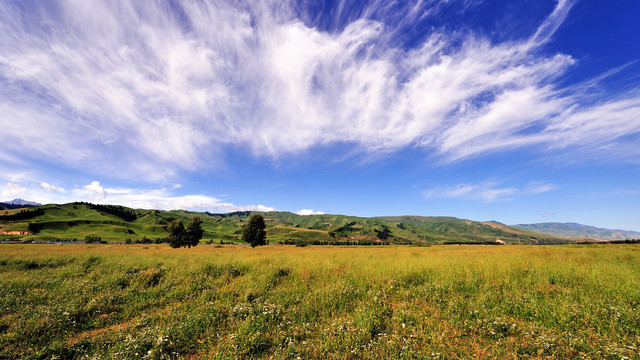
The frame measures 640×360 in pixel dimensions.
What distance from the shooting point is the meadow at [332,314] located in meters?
5.30

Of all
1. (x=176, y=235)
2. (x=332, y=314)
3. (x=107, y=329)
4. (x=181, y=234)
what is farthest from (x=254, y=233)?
(x=332, y=314)

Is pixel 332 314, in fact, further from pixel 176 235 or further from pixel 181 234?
pixel 176 235

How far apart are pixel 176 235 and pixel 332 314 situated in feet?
176

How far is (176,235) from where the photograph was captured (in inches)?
1950

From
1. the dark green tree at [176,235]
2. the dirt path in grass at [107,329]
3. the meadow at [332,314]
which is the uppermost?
the dark green tree at [176,235]

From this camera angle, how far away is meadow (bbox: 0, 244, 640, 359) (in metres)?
5.30

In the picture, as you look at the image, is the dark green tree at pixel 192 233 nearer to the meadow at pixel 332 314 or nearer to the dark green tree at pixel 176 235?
the dark green tree at pixel 176 235

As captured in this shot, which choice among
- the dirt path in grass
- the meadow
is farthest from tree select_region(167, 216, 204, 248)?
the dirt path in grass

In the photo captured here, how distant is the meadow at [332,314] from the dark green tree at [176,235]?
133 ft

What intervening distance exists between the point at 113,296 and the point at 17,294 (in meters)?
4.36

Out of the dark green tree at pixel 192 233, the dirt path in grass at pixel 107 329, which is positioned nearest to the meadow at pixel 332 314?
the dirt path in grass at pixel 107 329

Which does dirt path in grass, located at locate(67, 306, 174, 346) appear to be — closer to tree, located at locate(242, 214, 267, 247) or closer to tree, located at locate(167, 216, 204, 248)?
tree, located at locate(242, 214, 267, 247)

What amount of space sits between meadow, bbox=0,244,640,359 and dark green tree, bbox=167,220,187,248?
40.4 m

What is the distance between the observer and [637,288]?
8086 millimetres
